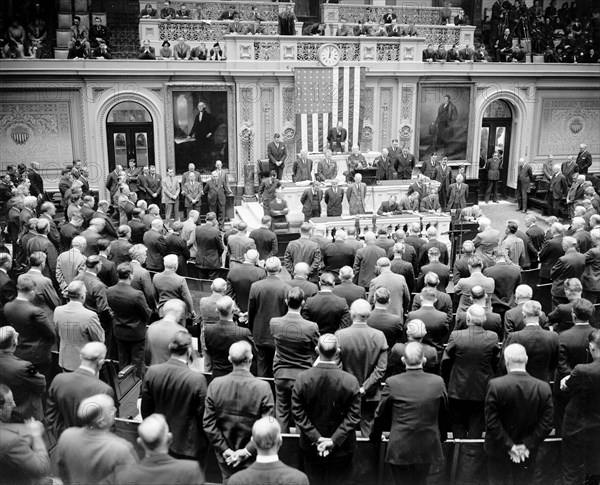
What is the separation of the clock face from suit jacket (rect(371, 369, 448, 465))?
53.1 ft

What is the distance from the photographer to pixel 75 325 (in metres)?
6.77

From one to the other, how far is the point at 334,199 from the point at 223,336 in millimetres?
9410

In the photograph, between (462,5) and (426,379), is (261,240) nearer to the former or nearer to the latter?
(426,379)

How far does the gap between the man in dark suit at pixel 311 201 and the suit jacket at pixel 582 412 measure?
33.0 feet

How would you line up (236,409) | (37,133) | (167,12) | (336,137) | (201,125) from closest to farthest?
(236,409) < (37,133) < (336,137) < (201,125) < (167,12)

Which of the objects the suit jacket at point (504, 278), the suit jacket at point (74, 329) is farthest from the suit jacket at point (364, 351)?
the suit jacket at point (504, 278)

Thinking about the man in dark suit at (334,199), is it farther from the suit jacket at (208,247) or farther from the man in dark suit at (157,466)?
the man in dark suit at (157,466)

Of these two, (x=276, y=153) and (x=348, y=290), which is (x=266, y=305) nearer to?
(x=348, y=290)

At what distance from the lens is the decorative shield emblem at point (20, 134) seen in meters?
18.9

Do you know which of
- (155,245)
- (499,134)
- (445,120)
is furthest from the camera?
(499,134)

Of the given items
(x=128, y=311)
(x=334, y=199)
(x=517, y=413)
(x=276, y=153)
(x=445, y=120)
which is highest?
(x=445, y=120)

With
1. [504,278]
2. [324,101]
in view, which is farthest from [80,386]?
[324,101]

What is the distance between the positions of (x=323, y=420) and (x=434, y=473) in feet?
4.55

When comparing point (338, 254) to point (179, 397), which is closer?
point (179, 397)
